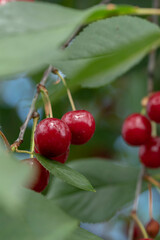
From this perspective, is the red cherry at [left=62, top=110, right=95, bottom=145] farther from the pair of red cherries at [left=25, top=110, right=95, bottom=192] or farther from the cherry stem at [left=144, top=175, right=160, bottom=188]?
the cherry stem at [left=144, top=175, right=160, bottom=188]

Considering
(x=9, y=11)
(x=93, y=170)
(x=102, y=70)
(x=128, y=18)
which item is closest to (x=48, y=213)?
(x=102, y=70)

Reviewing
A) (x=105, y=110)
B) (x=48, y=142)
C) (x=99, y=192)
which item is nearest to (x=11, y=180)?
(x=48, y=142)

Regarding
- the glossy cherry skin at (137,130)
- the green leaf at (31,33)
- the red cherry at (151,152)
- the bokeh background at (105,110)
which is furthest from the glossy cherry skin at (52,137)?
the bokeh background at (105,110)

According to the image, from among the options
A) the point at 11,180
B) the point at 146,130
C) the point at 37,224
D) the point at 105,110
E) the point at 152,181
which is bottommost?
the point at 105,110

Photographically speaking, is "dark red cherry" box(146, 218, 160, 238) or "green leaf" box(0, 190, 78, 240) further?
"dark red cherry" box(146, 218, 160, 238)

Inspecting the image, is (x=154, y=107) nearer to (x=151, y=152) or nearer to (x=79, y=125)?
(x=151, y=152)

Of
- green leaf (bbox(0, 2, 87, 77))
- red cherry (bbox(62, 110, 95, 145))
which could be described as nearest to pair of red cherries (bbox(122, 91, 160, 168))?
red cherry (bbox(62, 110, 95, 145))
